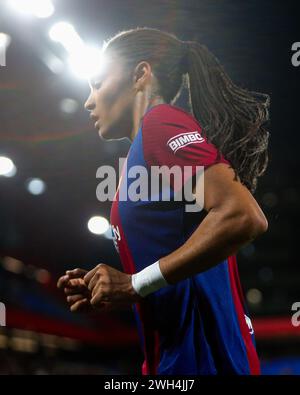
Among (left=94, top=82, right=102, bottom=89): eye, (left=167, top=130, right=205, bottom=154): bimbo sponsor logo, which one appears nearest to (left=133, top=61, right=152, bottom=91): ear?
(left=94, top=82, right=102, bottom=89): eye

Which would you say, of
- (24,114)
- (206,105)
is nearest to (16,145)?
(24,114)

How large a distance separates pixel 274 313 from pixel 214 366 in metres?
2.61

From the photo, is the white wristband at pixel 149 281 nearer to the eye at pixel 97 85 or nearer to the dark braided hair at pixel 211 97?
the dark braided hair at pixel 211 97

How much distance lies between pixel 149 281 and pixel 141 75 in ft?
2.74

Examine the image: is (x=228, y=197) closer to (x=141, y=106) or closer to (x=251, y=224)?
(x=251, y=224)

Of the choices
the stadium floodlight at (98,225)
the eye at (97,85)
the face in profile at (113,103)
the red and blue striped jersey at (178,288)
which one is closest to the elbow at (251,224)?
the red and blue striped jersey at (178,288)

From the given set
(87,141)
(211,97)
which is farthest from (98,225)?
(211,97)

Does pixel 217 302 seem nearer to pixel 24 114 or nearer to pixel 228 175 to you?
pixel 228 175

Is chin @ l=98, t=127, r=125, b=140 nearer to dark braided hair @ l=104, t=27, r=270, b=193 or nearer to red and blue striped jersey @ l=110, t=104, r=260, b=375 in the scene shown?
dark braided hair @ l=104, t=27, r=270, b=193

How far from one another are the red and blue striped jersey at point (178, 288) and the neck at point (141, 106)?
215 millimetres

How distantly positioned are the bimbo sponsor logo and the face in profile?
421 millimetres

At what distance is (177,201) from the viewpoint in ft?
5.64

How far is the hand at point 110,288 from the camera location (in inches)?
63.8

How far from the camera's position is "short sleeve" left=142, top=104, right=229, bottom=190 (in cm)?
168
